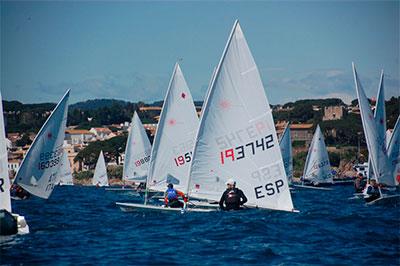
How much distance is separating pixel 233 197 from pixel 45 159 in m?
10.6

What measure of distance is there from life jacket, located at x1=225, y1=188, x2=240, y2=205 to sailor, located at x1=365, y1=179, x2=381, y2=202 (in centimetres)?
1145

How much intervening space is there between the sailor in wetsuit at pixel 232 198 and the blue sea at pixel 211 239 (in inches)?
11.4

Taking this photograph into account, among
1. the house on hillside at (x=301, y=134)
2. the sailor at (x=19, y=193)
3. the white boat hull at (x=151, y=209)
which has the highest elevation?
the house on hillside at (x=301, y=134)

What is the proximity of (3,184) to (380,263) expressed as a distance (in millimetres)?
10868

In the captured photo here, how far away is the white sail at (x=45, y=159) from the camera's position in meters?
34.4

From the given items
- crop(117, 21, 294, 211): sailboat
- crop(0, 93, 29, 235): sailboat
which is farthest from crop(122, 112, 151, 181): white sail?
crop(0, 93, 29, 235): sailboat

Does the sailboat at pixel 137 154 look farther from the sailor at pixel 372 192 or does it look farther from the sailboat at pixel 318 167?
the sailor at pixel 372 192

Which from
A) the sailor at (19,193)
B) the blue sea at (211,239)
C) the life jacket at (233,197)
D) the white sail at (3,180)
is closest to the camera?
the blue sea at (211,239)

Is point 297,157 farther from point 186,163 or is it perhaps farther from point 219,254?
point 219,254

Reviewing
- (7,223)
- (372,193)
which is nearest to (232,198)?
(7,223)

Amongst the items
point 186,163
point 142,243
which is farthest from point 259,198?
point 186,163

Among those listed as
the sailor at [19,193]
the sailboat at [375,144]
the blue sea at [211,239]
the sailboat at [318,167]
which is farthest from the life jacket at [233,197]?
the sailboat at [318,167]

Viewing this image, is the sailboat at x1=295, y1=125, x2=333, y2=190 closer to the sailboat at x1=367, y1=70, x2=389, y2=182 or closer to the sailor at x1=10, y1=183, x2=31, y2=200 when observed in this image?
the sailboat at x1=367, y1=70, x2=389, y2=182

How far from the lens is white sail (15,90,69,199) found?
3441 cm
